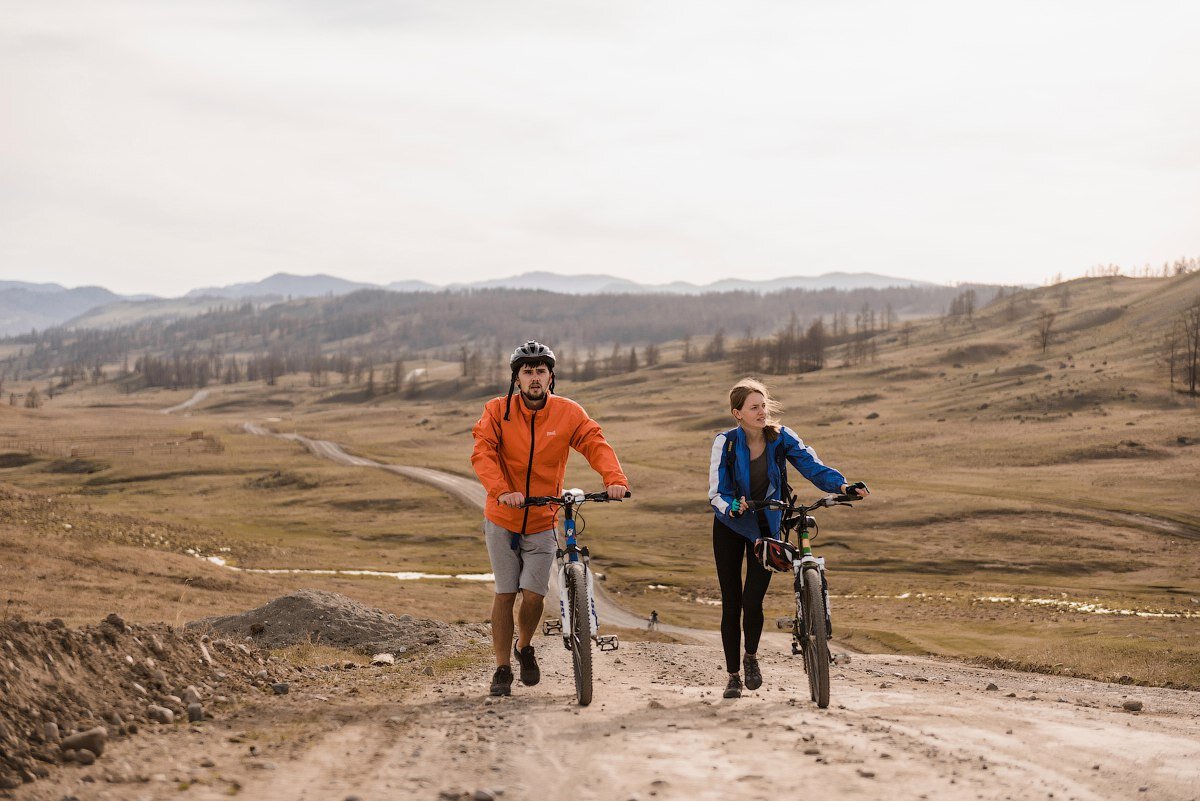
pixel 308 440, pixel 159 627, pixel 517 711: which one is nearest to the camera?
pixel 517 711

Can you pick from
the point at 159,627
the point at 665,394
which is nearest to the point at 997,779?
the point at 159,627

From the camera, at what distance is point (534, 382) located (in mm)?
10156

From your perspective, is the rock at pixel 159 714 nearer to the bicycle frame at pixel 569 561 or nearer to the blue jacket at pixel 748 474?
the bicycle frame at pixel 569 561

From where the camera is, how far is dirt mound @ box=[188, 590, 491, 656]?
62.4 feet

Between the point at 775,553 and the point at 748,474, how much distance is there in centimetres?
83

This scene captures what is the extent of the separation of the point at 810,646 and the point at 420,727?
3906 mm

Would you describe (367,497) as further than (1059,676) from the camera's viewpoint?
Yes

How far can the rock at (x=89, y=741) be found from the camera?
7180mm

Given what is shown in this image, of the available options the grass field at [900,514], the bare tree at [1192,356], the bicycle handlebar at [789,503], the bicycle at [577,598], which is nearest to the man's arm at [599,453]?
the bicycle at [577,598]

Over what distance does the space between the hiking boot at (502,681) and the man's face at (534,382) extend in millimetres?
2852

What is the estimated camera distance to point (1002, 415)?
118 metres

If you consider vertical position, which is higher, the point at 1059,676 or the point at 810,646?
the point at 810,646

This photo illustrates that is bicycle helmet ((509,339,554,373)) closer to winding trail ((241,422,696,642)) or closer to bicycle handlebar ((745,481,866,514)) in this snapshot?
bicycle handlebar ((745,481,866,514))

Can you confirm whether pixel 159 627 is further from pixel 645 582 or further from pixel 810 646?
pixel 645 582
